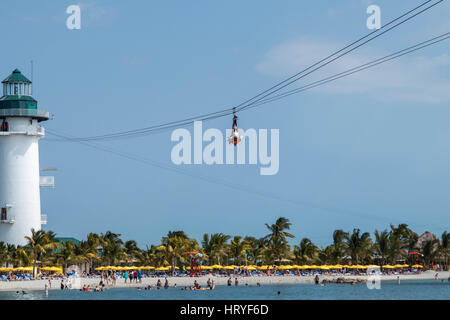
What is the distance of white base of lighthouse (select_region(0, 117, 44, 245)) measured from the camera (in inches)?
3548

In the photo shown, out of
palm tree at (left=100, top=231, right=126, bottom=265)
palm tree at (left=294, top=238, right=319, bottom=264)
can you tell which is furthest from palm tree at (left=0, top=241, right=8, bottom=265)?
palm tree at (left=294, top=238, right=319, bottom=264)

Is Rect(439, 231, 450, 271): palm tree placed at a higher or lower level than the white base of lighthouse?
lower

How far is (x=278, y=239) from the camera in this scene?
122 m

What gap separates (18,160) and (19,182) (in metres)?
2.67

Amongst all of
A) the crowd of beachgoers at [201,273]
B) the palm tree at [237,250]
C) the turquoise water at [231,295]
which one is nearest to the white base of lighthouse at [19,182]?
the crowd of beachgoers at [201,273]

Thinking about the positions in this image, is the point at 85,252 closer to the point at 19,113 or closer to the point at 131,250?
the point at 131,250

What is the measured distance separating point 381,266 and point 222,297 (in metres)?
64.8

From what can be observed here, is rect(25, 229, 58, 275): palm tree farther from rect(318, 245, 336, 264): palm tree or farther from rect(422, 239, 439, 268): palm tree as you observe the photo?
rect(422, 239, 439, 268): palm tree

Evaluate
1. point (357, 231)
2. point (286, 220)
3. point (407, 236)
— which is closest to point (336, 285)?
point (286, 220)

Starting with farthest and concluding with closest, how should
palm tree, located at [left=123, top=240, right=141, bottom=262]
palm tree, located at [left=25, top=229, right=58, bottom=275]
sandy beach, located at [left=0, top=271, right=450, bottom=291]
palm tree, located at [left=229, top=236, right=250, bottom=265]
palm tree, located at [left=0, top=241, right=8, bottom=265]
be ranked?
palm tree, located at [left=229, top=236, right=250, bottom=265], palm tree, located at [left=123, top=240, right=141, bottom=262], palm tree, located at [left=25, top=229, right=58, bottom=275], palm tree, located at [left=0, top=241, right=8, bottom=265], sandy beach, located at [left=0, top=271, right=450, bottom=291]

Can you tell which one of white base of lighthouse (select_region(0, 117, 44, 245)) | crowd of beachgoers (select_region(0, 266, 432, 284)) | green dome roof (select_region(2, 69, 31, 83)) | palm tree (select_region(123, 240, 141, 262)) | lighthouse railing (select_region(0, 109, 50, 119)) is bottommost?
crowd of beachgoers (select_region(0, 266, 432, 284))

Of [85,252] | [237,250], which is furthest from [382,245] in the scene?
[85,252]
